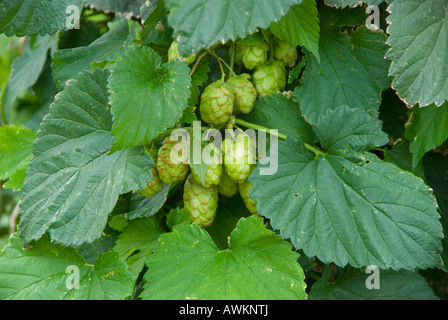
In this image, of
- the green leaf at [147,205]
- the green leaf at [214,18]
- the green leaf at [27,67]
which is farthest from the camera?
the green leaf at [27,67]

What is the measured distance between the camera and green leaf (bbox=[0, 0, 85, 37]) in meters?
0.95

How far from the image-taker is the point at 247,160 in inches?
36.1

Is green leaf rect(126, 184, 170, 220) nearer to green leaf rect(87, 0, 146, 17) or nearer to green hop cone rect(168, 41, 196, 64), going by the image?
green hop cone rect(168, 41, 196, 64)

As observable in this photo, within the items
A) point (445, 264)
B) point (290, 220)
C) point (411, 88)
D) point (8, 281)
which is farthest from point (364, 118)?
point (8, 281)

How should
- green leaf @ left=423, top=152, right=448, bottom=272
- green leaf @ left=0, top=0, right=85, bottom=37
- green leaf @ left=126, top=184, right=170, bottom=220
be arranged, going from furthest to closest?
green leaf @ left=423, top=152, right=448, bottom=272 → green leaf @ left=126, top=184, right=170, bottom=220 → green leaf @ left=0, top=0, right=85, bottom=37

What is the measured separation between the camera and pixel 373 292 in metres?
1.11

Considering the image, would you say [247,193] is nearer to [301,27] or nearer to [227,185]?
[227,185]

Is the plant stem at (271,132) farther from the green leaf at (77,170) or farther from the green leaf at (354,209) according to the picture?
the green leaf at (77,170)

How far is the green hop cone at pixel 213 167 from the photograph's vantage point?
92 cm

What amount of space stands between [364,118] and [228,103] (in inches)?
10.7

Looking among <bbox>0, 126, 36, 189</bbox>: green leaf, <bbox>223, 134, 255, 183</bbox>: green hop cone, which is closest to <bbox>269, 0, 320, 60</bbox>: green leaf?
<bbox>223, 134, 255, 183</bbox>: green hop cone

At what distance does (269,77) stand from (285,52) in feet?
0.21

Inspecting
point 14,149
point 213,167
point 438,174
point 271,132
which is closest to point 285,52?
point 271,132

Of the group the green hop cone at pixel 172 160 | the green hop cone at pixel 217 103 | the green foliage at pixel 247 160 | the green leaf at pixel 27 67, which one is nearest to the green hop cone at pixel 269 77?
the green foliage at pixel 247 160
